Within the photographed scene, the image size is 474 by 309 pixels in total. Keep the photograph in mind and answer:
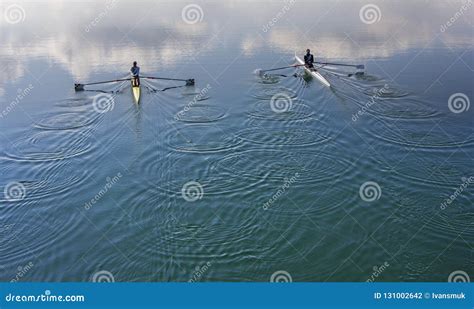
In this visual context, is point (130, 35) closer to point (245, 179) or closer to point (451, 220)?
point (245, 179)

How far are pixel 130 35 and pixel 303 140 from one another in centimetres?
2082

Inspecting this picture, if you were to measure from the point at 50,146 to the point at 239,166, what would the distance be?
25.1 feet

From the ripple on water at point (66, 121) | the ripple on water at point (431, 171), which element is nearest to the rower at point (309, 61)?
the ripple on water at point (431, 171)

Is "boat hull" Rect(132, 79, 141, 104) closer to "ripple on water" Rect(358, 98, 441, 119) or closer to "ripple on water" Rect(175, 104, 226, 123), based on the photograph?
"ripple on water" Rect(175, 104, 226, 123)

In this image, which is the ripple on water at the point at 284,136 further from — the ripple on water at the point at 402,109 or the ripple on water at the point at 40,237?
the ripple on water at the point at 40,237

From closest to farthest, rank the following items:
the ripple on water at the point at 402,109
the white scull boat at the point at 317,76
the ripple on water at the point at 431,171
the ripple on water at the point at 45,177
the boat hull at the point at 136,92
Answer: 1. the ripple on water at the point at 45,177
2. the ripple on water at the point at 431,171
3. the ripple on water at the point at 402,109
4. the boat hull at the point at 136,92
5. the white scull boat at the point at 317,76

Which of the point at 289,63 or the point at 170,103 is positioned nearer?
the point at 170,103

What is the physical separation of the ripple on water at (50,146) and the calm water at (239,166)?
0.29 feet

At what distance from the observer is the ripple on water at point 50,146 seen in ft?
56.5

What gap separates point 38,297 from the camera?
10023 mm

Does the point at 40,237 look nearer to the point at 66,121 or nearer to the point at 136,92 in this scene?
the point at 66,121

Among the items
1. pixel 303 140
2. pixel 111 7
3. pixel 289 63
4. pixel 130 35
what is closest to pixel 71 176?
pixel 303 140

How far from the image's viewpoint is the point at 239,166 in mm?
16359

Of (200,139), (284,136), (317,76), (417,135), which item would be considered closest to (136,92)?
(200,139)
